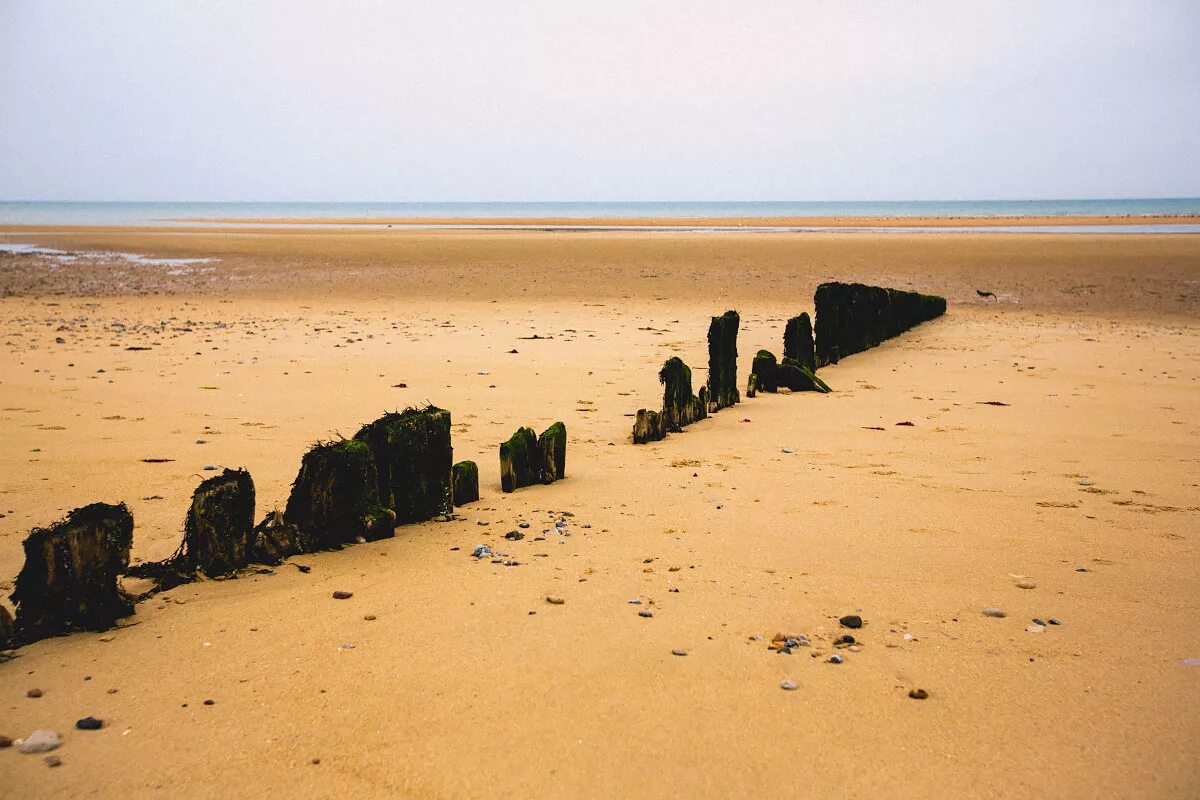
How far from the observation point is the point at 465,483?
199 inches

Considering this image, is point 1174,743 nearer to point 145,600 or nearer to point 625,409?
point 145,600

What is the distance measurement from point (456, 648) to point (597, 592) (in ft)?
2.41

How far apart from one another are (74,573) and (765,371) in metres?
6.91

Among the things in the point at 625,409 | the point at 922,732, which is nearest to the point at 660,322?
the point at 625,409

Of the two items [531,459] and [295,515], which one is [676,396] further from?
[295,515]

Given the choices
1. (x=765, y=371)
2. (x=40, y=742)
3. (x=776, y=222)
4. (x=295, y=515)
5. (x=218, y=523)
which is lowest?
(x=765, y=371)

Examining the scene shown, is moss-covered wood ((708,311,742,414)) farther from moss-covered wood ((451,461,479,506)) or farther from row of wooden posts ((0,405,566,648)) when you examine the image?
moss-covered wood ((451,461,479,506))

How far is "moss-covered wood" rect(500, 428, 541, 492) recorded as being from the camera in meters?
5.35

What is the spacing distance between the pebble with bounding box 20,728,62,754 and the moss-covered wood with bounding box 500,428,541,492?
2.92m

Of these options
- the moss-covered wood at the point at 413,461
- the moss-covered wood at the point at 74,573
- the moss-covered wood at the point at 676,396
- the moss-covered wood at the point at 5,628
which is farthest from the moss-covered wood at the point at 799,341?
the moss-covered wood at the point at 5,628

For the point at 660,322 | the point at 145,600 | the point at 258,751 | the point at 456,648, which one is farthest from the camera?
the point at 660,322

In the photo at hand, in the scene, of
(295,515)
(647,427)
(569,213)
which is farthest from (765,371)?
(569,213)

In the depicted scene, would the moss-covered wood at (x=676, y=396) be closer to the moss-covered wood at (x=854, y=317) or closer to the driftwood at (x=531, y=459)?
the driftwood at (x=531, y=459)

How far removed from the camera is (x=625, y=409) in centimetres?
805
